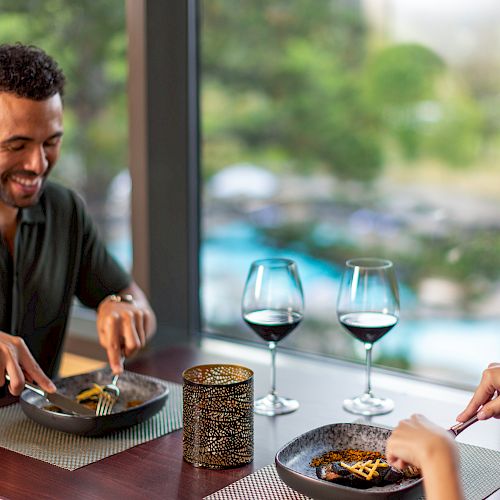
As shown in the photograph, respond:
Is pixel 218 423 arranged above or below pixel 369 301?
below

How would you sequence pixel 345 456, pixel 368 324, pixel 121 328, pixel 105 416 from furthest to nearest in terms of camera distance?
pixel 121 328, pixel 368 324, pixel 105 416, pixel 345 456

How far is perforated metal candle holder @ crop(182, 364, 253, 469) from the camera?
4.61 ft

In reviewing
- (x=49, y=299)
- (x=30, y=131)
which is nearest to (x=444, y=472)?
(x=30, y=131)

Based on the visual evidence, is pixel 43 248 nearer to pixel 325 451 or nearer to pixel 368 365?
pixel 368 365

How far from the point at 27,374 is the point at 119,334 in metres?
0.29

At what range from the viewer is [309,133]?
4078 mm

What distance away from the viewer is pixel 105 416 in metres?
1.51

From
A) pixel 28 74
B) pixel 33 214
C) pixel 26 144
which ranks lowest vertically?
pixel 33 214

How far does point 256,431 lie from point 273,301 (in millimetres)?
240

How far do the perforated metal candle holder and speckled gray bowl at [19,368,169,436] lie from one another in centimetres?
16

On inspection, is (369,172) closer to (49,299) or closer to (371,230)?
(371,230)

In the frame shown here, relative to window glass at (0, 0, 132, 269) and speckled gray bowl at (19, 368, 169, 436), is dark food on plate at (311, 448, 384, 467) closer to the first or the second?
speckled gray bowl at (19, 368, 169, 436)

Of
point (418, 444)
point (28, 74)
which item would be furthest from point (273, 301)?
point (28, 74)

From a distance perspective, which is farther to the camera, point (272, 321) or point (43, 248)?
point (43, 248)
